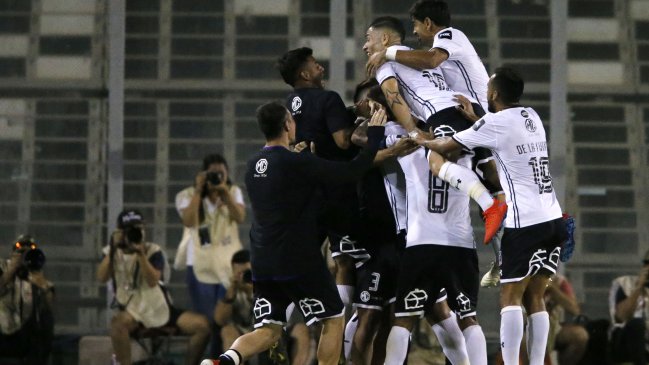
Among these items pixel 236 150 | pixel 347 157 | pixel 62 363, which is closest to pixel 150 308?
pixel 62 363

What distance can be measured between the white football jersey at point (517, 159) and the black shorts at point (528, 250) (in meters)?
0.04

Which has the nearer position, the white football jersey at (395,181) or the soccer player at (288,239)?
the soccer player at (288,239)

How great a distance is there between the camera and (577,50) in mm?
12359

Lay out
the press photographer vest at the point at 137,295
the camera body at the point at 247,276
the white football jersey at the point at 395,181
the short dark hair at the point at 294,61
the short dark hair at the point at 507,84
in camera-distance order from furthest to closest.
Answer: the press photographer vest at the point at 137,295
the camera body at the point at 247,276
the short dark hair at the point at 294,61
the white football jersey at the point at 395,181
the short dark hair at the point at 507,84

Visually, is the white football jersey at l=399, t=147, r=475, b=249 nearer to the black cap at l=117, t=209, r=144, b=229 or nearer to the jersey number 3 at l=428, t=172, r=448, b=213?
the jersey number 3 at l=428, t=172, r=448, b=213

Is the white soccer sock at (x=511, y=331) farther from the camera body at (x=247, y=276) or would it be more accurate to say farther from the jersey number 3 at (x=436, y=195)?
the camera body at (x=247, y=276)

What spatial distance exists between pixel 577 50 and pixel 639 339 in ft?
9.84

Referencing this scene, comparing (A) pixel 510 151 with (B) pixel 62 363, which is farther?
(B) pixel 62 363

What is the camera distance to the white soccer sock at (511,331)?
24.6ft

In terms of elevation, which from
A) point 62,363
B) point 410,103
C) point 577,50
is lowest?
point 62,363

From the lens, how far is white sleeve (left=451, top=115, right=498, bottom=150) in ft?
24.5

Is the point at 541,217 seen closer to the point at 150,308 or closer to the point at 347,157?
the point at 347,157

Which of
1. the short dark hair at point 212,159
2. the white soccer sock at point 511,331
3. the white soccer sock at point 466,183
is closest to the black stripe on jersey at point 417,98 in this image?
the white soccer sock at point 466,183

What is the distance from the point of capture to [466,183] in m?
7.47
